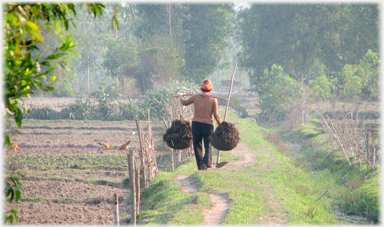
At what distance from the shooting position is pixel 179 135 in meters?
7.10

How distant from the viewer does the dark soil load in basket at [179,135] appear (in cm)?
709

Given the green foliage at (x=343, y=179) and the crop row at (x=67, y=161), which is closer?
the green foliage at (x=343, y=179)

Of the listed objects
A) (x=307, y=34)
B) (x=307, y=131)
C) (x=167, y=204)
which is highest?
(x=307, y=34)

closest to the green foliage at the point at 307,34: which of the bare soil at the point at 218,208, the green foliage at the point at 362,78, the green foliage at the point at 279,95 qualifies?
the green foliage at the point at 362,78

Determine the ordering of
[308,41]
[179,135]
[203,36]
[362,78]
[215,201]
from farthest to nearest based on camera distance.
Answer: [203,36] → [308,41] → [362,78] → [215,201] → [179,135]

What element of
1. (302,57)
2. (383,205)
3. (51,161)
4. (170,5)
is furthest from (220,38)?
(383,205)

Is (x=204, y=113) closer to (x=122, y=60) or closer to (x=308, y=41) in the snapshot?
(x=308, y=41)

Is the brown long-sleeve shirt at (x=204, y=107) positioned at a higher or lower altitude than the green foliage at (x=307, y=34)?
lower

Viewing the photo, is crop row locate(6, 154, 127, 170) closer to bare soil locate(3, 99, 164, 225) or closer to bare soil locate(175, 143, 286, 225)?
bare soil locate(3, 99, 164, 225)

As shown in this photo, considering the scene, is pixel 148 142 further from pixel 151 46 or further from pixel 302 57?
pixel 302 57

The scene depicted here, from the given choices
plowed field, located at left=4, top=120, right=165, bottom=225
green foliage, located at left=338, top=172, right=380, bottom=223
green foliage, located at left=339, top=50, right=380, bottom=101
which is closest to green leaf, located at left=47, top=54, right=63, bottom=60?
plowed field, located at left=4, top=120, right=165, bottom=225

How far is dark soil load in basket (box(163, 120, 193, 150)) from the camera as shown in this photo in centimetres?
709

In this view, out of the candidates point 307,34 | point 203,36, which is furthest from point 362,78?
point 203,36

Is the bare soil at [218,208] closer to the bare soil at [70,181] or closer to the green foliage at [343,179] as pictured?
the bare soil at [70,181]
